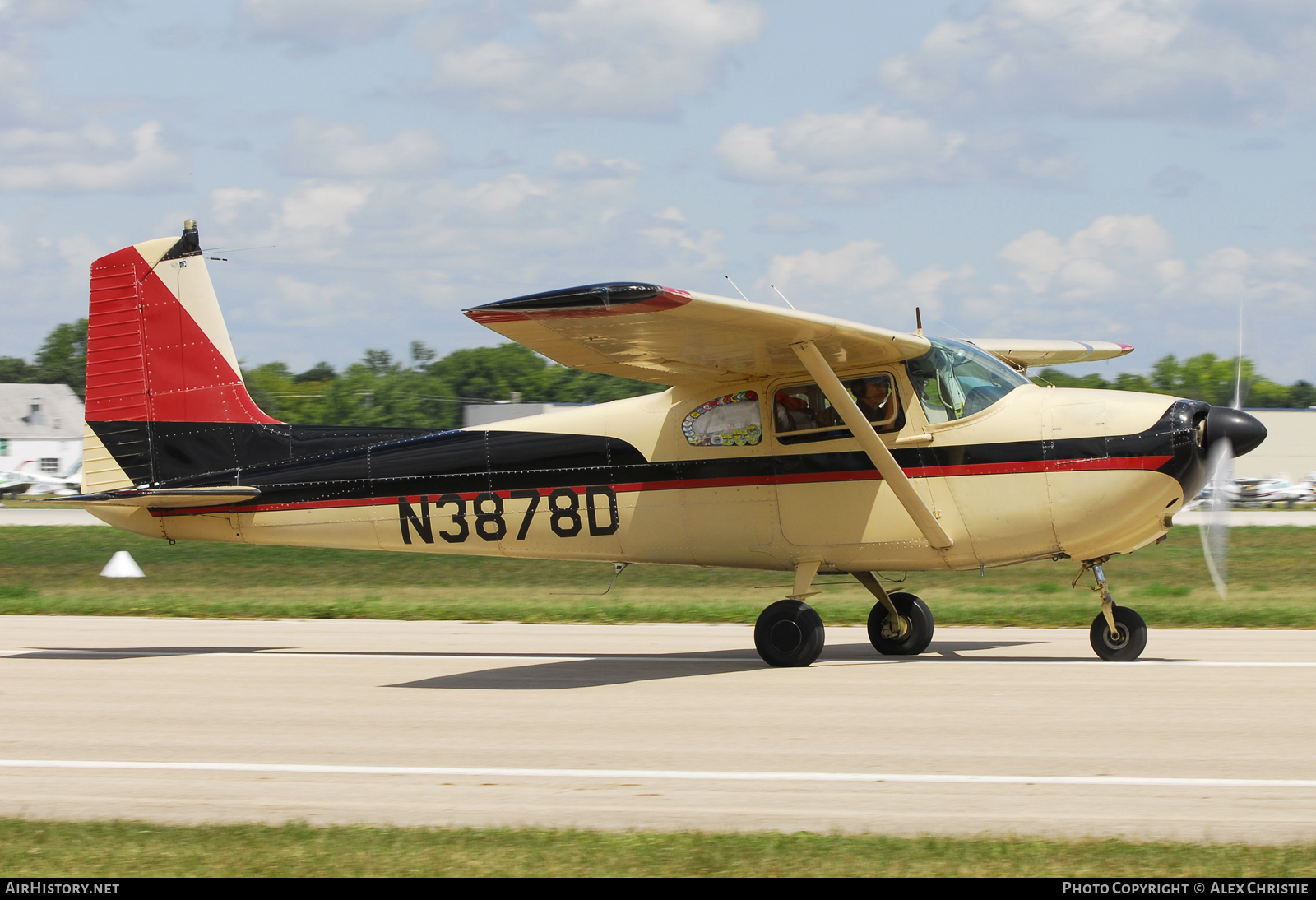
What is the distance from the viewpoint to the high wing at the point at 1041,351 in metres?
13.0

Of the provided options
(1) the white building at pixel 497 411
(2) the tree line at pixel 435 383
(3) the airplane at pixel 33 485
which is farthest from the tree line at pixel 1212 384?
(3) the airplane at pixel 33 485

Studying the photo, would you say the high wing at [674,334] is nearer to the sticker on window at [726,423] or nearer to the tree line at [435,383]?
the sticker on window at [726,423]

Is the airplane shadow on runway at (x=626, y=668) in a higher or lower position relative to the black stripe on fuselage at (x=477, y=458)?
lower

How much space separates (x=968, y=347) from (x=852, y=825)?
5.95 m

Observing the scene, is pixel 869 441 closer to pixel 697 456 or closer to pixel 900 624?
pixel 697 456

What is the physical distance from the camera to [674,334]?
927cm

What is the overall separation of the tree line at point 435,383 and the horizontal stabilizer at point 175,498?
155 ft

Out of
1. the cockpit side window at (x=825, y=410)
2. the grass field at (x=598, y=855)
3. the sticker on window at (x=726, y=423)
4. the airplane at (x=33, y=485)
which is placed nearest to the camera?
the grass field at (x=598, y=855)

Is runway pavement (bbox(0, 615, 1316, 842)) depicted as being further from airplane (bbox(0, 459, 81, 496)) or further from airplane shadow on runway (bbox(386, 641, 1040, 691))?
airplane (bbox(0, 459, 81, 496))

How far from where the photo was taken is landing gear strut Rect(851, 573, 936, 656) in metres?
11.4

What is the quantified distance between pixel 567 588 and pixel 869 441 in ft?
36.0

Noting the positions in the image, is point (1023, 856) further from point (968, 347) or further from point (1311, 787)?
point (968, 347)
